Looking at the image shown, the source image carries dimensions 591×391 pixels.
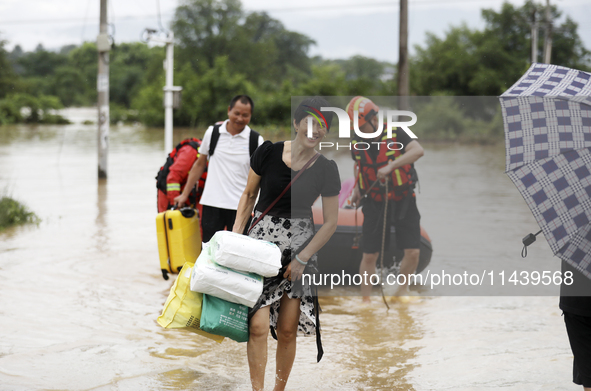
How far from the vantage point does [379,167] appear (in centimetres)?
572

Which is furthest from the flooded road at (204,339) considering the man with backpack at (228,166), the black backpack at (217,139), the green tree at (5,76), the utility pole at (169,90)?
the green tree at (5,76)

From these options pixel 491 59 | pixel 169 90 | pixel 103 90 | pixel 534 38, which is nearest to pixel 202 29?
pixel 491 59

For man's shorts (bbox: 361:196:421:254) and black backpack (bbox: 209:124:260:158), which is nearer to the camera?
black backpack (bbox: 209:124:260:158)

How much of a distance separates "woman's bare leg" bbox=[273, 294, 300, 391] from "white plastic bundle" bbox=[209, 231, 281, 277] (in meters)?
0.27

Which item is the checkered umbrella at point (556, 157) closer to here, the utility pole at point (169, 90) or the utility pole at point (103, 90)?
the utility pole at point (169, 90)

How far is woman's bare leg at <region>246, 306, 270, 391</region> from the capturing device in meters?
3.48

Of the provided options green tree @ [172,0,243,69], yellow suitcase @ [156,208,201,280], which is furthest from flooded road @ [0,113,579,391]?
green tree @ [172,0,243,69]

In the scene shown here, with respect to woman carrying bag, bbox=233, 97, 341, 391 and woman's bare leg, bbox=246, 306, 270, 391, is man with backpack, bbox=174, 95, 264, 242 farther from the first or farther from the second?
woman's bare leg, bbox=246, 306, 270, 391

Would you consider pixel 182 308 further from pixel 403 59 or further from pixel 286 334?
pixel 403 59

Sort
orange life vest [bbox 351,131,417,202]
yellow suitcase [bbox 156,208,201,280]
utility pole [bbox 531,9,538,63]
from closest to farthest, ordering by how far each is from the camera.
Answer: yellow suitcase [bbox 156,208,201,280]
orange life vest [bbox 351,131,417,202]
utility pole [bbox 531,9,538,63]

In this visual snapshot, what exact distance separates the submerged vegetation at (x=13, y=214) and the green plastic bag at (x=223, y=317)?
6681mm

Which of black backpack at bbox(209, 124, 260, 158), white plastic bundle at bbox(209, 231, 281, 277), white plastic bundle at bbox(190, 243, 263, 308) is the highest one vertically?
black backpack at bbox(209, 124, 260, 158)

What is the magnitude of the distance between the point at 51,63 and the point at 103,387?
274 feet

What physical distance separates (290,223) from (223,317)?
61 centimetres
